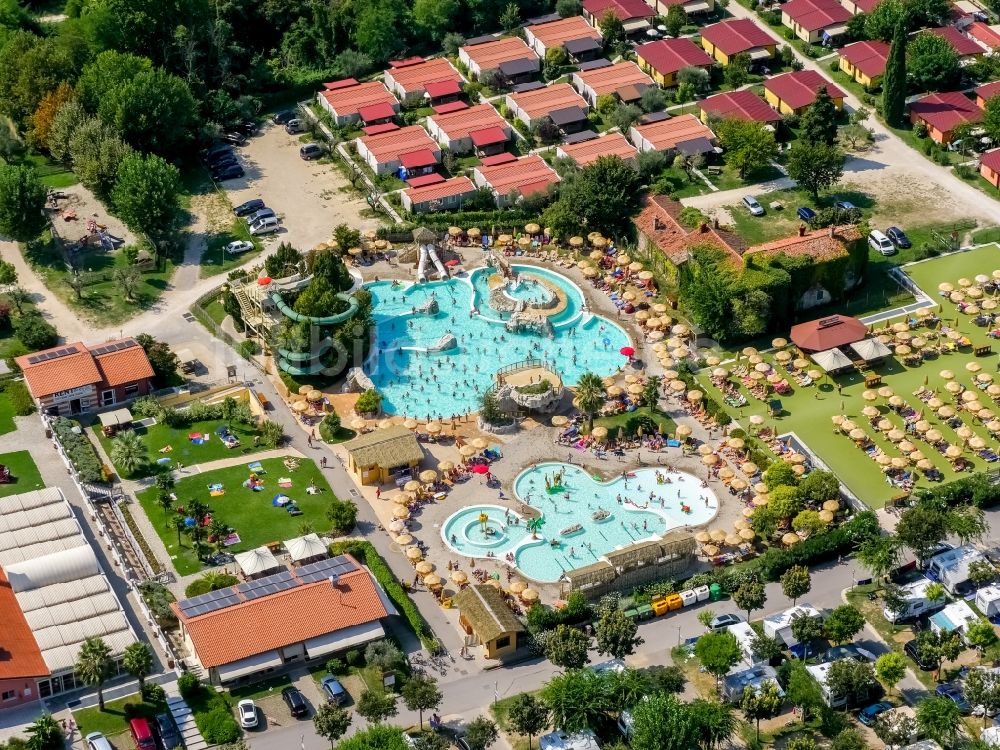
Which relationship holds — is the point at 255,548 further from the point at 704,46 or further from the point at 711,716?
the point at 704,46

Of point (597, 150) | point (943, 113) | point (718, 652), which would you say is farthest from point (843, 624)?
point (943, 113)

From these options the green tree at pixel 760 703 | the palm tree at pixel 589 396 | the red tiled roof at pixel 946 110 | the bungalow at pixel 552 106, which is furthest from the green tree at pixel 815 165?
the green tree at pixel 760 703

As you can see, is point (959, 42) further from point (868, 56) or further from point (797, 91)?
point (797, 91)

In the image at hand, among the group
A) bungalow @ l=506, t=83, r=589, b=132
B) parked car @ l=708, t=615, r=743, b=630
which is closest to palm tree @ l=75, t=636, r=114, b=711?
parked car @ l=708, t=615, r=743, b=630

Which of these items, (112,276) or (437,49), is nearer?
(112,276)

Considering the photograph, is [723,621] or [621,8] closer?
[723,621]

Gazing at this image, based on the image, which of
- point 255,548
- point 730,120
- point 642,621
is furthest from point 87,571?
point 730,120

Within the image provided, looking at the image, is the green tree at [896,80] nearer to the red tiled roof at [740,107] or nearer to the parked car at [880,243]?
the red tiled roof at [740,107]

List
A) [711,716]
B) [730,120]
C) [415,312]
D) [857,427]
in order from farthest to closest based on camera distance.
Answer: [730,120]
[415,312]
[857,427]
[711,716]
